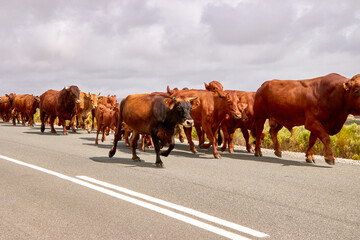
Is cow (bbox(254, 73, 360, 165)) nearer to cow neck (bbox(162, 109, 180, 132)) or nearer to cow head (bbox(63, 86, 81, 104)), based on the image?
cow neck (bbox(162, 109, 180, 132))

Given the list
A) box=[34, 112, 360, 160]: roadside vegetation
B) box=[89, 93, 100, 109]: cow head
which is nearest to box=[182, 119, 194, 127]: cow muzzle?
box=[34, 112, 360, 160]: roadside vegetation

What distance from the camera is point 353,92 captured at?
8422 mm

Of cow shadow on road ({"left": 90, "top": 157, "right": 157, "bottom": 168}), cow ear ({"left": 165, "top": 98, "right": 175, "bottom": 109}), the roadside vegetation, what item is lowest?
cow shadow on road ({"left": 90, "top": 157, "right": 157, "bottom": 168})

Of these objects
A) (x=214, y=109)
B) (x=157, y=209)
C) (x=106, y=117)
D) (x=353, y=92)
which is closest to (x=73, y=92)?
(x=106, y=117)

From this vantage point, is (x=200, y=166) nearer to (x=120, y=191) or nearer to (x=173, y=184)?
(x=173, y=184)

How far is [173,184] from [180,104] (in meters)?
2.22

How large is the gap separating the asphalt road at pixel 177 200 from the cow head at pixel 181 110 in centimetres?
96

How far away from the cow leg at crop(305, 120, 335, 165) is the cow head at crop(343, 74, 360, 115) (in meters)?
0.78

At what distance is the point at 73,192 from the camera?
19.2 feet

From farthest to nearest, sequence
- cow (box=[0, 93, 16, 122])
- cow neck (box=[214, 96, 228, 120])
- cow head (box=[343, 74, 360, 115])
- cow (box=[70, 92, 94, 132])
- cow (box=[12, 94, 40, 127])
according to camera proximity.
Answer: cow (box=[0, 93, 16, 122]) → cow (box=[12, 94, 40, 127]) → cow (box=[70, 92, 94, 132]) → cow neck (box=[214, 96, 228, 120]) → cow head (box=[343, 74, 360, 115])

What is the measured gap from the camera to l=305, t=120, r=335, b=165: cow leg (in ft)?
28.2

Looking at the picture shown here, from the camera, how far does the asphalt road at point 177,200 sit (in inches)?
162

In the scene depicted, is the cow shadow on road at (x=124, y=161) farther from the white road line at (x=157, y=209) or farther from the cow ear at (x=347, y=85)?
the cow ear at (x=347, y=85)

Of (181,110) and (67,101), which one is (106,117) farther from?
(181,110)
